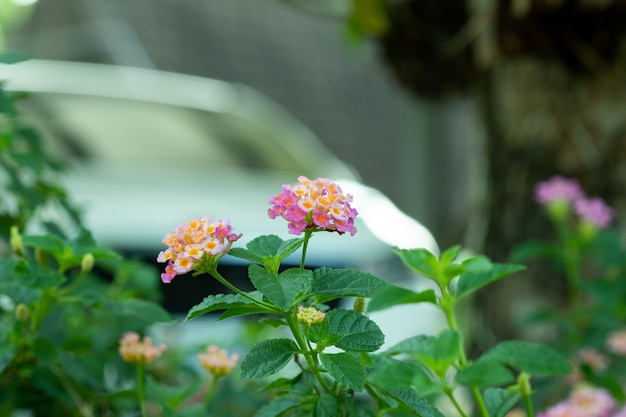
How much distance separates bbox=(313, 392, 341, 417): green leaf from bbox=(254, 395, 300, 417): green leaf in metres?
0.04

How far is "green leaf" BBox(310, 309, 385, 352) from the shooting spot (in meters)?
0.57

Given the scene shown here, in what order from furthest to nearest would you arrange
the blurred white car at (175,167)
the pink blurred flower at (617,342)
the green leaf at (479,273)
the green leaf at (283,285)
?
the blurred white car at (175,167)
the pink blurred flower at (617,342)
the green leaf at (479,273)
the green leaf at (283,285)

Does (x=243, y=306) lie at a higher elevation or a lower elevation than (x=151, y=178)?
lower

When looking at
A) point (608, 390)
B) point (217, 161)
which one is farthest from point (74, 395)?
point (217, 161)

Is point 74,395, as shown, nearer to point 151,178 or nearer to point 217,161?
point 151,178

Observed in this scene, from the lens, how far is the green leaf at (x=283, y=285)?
1.78ft

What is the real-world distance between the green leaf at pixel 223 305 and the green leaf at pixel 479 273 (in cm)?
18

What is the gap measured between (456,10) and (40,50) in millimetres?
6954

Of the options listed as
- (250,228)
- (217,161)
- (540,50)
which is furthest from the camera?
(217,161)

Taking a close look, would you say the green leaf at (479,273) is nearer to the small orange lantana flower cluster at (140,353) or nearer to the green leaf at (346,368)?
the green leaf at (346,368)

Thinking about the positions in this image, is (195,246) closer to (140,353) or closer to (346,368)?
(346,368)

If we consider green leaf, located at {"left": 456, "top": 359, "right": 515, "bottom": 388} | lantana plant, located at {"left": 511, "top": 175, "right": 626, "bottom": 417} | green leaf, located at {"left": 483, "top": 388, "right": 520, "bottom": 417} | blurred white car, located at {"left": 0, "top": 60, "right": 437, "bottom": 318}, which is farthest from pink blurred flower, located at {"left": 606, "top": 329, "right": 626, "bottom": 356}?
blurred white car, located at {"left": 0, "top": 60, "right": 437, "bottom": 318}

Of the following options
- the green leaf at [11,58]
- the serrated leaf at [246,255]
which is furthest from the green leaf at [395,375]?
the green leaf at [11,58]

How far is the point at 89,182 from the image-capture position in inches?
135
